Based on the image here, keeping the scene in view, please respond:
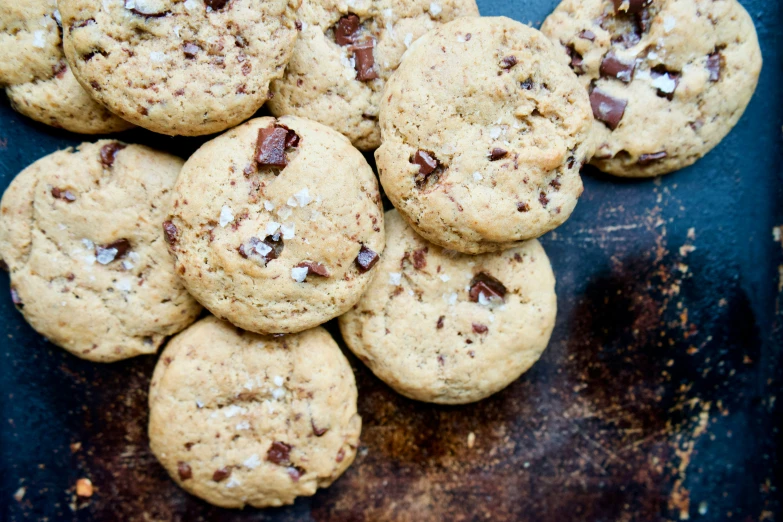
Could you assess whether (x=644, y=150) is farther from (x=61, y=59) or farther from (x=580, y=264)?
(x=61, y=59)

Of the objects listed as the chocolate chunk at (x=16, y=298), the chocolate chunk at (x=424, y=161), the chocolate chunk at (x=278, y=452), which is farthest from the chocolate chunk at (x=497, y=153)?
the chocolate chunk at (x=16, y=298)

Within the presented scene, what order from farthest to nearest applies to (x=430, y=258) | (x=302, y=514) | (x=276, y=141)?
(x=302, y=514) < (x=430, y=258) < (x=276, y=141)

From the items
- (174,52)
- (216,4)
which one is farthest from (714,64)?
(174,52)

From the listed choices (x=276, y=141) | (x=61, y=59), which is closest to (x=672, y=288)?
(x=276, y=141)

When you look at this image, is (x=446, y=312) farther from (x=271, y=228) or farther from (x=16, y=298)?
(x=16, y=298)

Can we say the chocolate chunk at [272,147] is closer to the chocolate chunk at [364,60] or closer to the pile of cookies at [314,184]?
the pile of cookies at [314,184]

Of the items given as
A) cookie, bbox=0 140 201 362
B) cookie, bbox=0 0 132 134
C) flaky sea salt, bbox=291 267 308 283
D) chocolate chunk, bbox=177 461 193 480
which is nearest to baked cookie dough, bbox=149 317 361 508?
chocolate chunk, bbox=177 461 193 480
